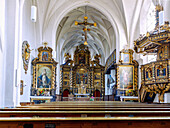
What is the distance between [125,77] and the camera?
17.7 m

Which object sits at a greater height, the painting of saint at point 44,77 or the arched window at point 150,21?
the arched window at point 150,21

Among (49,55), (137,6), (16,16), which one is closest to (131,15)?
(137,6)

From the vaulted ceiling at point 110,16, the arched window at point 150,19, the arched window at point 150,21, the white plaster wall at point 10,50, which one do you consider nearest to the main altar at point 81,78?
the vaulted ceiling at point 110,16

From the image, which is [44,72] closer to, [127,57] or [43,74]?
[43,74]

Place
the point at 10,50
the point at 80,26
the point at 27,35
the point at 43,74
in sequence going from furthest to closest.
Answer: the point at 80,26
the point at 43,74
the point at 27,35
the point at 10,50

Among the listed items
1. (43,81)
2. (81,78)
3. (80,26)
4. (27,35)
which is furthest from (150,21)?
(81,78)

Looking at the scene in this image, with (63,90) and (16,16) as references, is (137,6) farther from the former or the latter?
(63,90)

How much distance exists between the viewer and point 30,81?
16.8m

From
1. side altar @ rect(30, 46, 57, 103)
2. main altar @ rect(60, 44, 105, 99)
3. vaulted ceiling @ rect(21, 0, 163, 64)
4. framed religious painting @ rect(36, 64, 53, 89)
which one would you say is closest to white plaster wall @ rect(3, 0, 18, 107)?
vaulted ceiling @ rect(21, 0, 163, 64)

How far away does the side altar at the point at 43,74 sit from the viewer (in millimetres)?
17014

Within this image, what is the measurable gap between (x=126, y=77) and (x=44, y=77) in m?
6.47

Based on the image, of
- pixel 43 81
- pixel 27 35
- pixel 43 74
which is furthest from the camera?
pixel 43 74

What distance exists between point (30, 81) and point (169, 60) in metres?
10.8

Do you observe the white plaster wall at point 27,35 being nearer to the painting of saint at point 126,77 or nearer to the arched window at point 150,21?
the painting of saint at point 126,77
